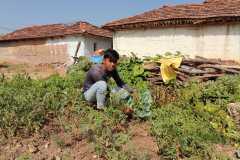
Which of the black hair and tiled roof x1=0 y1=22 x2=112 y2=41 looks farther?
tiled roof x1=0 y1=22 x2=112 y2=41

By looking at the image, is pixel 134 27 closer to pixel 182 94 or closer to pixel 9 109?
pixel 182 94

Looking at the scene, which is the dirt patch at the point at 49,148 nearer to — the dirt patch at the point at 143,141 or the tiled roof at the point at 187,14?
the dirt patch at the point at 143,141

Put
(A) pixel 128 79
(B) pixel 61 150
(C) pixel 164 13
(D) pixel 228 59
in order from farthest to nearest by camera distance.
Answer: (C) pixel 164 13, (D) pixel 228 59, (A) pixel 128 79, (B) pixel 61 150

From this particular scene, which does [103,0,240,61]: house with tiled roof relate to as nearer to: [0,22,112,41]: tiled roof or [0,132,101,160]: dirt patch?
[0,22,112,41]: tiled roof

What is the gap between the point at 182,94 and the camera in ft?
23.3

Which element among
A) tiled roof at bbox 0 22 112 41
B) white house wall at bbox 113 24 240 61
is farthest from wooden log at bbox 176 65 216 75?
tiled roof at bbox 0 22 112 41

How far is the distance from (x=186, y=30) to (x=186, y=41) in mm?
419

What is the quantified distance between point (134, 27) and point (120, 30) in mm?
1046

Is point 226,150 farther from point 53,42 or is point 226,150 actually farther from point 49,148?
point 53,42

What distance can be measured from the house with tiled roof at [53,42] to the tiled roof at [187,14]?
4358 millimetres

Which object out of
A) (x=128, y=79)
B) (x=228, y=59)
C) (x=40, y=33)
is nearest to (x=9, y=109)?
(x=128, y=79)

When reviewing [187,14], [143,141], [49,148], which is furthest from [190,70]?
[187,14]

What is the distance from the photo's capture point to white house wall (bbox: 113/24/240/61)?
13062 mm

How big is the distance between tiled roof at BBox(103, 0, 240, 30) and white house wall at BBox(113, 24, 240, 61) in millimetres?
390
